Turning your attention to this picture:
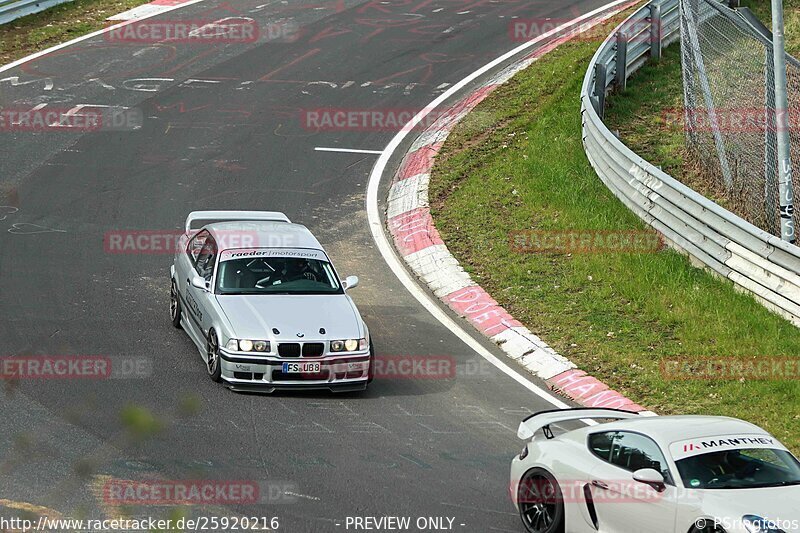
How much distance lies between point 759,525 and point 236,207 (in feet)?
39.4

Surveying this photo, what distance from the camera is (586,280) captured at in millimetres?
15648

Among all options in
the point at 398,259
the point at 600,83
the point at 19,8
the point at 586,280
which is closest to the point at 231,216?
the point at 398,259

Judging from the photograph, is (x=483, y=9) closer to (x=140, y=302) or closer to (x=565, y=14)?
(x=565, y=14)

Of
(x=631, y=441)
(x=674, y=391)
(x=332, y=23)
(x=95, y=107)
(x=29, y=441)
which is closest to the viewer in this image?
(x=631, y=441)

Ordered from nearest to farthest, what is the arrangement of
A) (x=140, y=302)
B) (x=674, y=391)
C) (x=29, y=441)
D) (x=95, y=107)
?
(x=29, y=441) → (x=674, y=391) → (x=140, y=302) → (x=95, y=107)

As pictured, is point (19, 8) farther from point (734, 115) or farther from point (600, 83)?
point (734, 115)

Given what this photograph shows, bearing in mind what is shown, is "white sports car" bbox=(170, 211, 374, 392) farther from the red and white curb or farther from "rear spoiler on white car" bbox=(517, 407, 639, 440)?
"rear spoiler on white car" bbox=(517, 407, 639, 440)

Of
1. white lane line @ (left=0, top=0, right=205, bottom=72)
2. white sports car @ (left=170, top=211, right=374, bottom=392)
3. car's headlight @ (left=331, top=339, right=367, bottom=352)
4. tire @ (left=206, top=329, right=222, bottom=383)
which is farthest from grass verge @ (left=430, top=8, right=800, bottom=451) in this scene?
white lane line @ (left=0, top=0, right=205, bottom=72)

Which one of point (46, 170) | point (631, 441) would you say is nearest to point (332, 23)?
point (46, 170)

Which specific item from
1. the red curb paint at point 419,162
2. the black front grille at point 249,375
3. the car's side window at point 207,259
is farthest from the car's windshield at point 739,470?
the red curb paint at point 419,162

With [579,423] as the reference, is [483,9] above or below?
above

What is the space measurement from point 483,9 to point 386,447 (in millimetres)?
20954

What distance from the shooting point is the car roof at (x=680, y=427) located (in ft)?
29.2

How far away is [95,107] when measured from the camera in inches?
888
